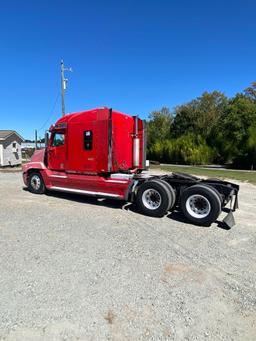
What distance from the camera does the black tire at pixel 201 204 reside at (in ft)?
21.3

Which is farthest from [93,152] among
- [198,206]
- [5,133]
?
[5,133]

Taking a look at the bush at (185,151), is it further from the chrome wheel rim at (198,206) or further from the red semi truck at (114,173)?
the chrome wheel rim at (198,206)

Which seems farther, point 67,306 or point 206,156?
point 206,156

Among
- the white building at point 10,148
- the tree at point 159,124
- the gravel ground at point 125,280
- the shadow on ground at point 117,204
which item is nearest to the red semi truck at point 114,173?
the shadow on ground at point 117,204

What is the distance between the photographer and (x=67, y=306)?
3164 millimetres

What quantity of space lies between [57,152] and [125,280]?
6557 mm

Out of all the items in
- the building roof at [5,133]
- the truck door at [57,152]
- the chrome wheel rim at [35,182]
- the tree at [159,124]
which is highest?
the tree at [159,124]

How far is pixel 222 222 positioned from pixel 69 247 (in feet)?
12.9

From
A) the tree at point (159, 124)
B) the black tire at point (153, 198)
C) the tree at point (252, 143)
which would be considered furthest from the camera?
the tree at point (159, 124)

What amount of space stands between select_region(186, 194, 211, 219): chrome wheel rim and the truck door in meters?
4.65

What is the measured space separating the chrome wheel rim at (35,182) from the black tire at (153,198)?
176 inches

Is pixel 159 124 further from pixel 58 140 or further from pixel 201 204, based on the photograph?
pixel 201 204

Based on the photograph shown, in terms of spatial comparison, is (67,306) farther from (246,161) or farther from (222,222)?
(246,161)

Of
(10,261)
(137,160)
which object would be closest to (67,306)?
(10,261)
